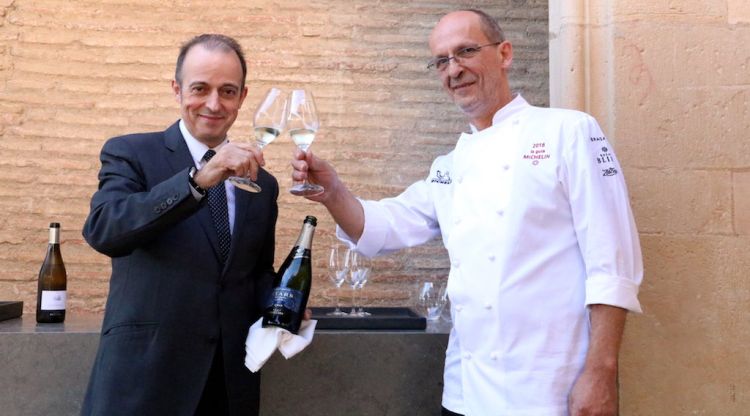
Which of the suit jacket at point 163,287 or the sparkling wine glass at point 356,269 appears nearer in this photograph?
the suit jacket at point 163,287

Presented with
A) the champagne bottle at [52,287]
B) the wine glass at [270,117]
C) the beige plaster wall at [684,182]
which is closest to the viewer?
the wine glass at [270,117]

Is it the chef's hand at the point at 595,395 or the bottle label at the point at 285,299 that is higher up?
the bottle label at the point at 285,299

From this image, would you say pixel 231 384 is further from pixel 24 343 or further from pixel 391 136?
pixel 391 136

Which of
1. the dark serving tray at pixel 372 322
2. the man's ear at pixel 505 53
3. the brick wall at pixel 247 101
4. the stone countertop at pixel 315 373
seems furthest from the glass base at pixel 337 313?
the brick wall at pixel 247 101

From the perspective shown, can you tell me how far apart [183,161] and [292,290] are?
0.46m

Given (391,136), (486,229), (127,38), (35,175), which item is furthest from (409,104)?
(486,229)

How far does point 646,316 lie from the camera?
91.6 inches

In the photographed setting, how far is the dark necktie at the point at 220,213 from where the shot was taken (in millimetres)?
1959

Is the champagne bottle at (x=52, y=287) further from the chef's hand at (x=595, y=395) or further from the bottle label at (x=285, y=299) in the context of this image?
the chef's hand at (x=595, y=395)

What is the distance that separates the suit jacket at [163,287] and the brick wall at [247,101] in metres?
2.40

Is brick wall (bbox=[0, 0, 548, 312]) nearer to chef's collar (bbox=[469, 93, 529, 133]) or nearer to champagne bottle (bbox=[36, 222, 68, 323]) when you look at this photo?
champagne bottle (bbox=[36, 222, 68, 323])

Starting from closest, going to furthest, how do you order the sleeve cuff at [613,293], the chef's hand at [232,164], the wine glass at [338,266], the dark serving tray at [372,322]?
the chef's hand at [232,164]
the sleeve cuff at [613,293]
the dark serving tray at [372,322]
the wine glass at [338,266]

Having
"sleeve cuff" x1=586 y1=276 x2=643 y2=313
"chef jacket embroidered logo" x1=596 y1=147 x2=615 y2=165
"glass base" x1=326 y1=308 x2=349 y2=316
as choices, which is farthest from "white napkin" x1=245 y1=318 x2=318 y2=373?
"chef jacket embroidered logo" x1=596 y1=147 x2=615 y2=165

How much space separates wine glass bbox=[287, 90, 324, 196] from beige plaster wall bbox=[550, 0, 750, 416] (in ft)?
3.25
